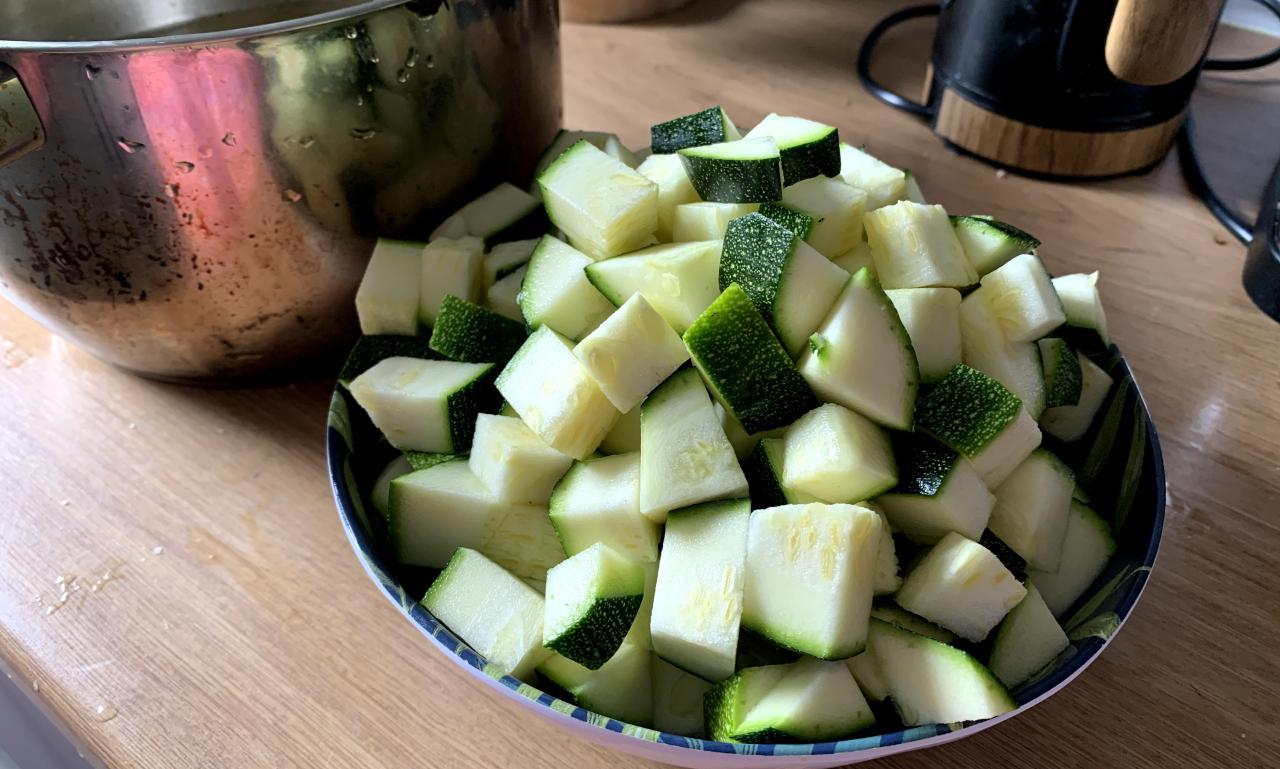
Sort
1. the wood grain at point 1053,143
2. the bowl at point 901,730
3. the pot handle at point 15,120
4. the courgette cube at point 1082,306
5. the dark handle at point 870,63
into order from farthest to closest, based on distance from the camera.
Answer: the dark handle at point 870,63, the wood grain at point 1053,143, the courgette cube at point 1082,306, the pot handle at point 15,120, the bowl at point 901,730

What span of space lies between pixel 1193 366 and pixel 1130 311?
0.09 meters

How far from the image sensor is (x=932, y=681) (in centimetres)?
54

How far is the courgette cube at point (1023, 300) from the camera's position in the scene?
2.13 ft

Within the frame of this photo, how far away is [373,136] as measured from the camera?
0.73m

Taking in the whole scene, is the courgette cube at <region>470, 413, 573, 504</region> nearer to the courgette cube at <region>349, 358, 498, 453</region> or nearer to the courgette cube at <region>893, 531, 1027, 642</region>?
the courgette cube at <region>349, 358, 498, 453</region>

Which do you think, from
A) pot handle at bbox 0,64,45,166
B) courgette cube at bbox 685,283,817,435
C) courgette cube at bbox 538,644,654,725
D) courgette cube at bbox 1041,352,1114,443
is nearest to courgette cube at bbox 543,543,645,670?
courgette cube at bbox 538,644,654,725

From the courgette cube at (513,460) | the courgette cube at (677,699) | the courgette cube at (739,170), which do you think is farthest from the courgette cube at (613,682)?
the courgette cube at (739,170)

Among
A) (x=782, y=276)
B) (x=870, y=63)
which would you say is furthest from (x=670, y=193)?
(x=870, y=63)

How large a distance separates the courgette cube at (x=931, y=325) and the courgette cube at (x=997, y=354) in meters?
0.02

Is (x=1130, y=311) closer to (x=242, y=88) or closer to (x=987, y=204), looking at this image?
(x=987, y=204)

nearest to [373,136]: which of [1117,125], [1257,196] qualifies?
[1117,125]

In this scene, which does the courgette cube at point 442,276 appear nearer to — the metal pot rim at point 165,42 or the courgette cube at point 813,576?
the metal pot rim at point 165,42

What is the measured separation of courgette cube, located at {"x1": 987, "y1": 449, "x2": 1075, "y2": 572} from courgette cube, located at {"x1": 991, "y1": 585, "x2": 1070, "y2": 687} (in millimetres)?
45

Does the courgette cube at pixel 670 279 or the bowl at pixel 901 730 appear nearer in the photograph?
the bowl at pixel 901 730
